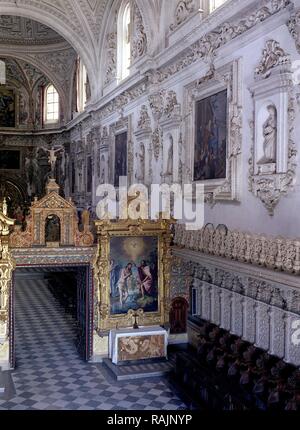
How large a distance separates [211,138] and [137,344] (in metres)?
5.07

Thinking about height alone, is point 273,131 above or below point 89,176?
below

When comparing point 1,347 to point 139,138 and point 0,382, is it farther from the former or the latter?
point 139,138

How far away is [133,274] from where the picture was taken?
12227 millimetres

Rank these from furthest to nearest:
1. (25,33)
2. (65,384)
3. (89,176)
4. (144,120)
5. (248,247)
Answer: (25,33) → (89,176) → (144,120) → (65,384) → (248,247)

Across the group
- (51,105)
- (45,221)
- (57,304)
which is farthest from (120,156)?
(51,105)

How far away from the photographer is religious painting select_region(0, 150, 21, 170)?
101ft

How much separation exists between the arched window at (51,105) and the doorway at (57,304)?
38.6 ft

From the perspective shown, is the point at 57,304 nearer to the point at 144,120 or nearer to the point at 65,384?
the point at 144,120

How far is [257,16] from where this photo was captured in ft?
30.9

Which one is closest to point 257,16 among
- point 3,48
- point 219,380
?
point 219,380

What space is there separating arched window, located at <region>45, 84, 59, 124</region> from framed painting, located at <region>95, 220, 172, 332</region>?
20.2m

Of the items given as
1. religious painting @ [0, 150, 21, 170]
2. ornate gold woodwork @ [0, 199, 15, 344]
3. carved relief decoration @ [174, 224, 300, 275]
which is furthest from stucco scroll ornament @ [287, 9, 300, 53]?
religious painting @ [0, 150, 21, 170]

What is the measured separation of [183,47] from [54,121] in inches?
767

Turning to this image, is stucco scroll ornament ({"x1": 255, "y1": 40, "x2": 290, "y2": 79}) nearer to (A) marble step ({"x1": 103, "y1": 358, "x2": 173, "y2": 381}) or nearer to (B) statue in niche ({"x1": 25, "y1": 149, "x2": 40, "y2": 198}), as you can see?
(A) marble step ({"x1": 103, "y1": 358, "x2": 173, "y2": 381})
